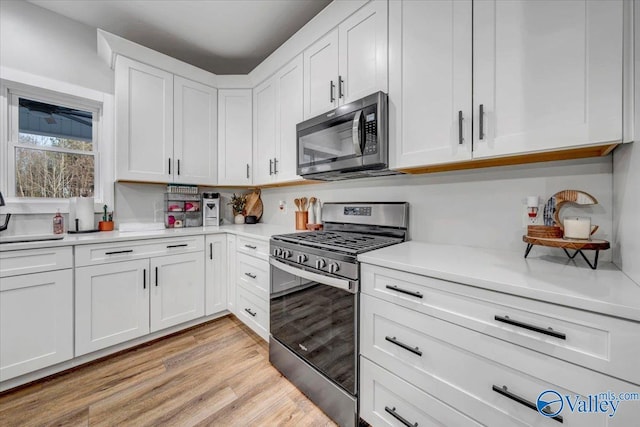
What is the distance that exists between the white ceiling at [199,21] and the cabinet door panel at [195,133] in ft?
1.37

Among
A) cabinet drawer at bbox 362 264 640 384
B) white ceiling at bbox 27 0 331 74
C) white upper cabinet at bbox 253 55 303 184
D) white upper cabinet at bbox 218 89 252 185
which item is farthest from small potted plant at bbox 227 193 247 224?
cabinet drawer at bbox 362 264 640 384

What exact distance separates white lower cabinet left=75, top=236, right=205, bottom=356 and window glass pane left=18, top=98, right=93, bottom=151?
1186 millimetres

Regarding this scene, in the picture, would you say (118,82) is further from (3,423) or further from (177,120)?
(3,423)

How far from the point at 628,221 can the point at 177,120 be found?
3125 mm

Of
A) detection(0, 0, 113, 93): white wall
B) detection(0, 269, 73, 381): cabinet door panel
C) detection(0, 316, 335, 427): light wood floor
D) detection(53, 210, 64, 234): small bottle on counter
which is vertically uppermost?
detection(0, 0, 113, 93): white wall

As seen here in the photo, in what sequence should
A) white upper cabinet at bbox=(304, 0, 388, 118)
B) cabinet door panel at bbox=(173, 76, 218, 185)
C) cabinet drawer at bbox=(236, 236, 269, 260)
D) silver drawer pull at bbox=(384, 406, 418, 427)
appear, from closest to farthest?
1. silver drawer pull at bbox=(384, 406, 418, 427)
2. white upper cabinet at bbox=(304, 0, 388, 118)
3. cabinet drawer at bbox=(236, 236, 269, 260)
4. cabinet door panel at bbox=(173, 76, 218, 185)

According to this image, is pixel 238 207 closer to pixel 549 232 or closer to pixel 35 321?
pixel 35 321

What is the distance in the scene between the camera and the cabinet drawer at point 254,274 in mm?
1921

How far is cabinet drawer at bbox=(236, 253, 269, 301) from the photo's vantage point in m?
1.92

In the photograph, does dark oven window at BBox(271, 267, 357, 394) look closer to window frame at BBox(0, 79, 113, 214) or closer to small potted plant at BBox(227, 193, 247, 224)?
small potted plant at BBox(227, 193, 247, 224)

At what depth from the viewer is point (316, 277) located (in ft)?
4.60

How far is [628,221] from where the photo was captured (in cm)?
88

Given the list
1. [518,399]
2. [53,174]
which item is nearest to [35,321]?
[53,174]

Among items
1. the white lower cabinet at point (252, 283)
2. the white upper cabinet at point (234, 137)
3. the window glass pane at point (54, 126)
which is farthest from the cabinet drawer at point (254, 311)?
the window glass pane at point (54, 126)
